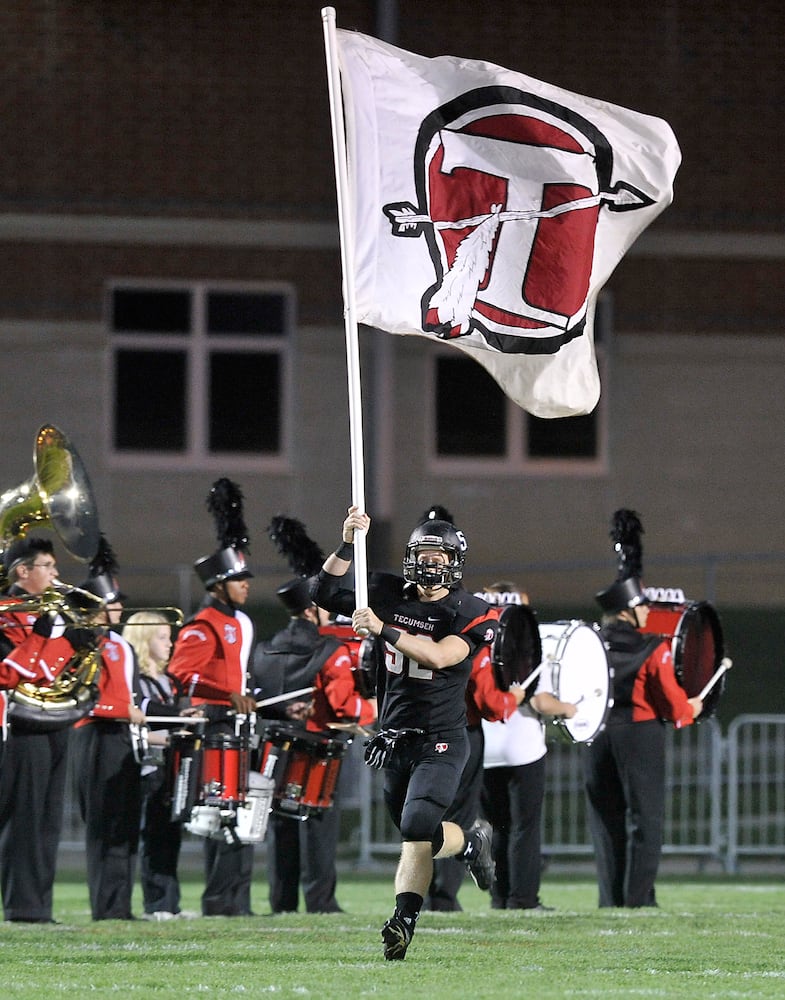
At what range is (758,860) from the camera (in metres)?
16.0

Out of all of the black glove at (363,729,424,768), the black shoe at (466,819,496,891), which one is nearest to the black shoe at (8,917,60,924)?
the black shoe at (466,819,496,891)

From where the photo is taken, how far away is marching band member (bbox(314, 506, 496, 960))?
8.45 metres

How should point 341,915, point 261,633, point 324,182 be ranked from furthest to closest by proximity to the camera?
point 324,182 < point 261,633 < point 341,915

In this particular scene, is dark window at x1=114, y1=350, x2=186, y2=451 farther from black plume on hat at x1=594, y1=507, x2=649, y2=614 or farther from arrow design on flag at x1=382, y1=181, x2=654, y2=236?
arrow design on flag at x1=382, y1=181, x2=654, y2=236

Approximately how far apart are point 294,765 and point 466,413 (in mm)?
11328

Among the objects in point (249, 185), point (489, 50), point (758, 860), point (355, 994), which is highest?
point (489, 50)

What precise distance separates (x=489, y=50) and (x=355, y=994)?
628 inches

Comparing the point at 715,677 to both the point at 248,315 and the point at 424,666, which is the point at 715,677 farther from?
the point at 248,315

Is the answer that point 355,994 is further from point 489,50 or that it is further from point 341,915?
point 489,50

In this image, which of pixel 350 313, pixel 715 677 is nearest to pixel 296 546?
pixel 715 677

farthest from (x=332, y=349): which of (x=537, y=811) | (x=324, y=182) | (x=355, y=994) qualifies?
(x=355, y=994)

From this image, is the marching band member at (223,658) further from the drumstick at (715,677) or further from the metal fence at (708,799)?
the metal fence at (708,799)

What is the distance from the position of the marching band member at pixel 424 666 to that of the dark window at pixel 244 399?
1321 cm

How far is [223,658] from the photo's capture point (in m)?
11.3
